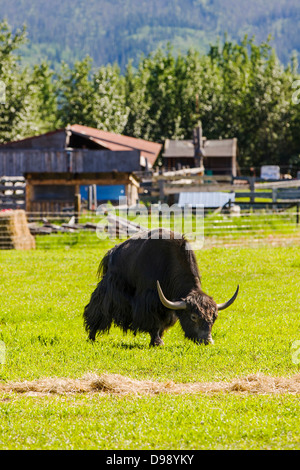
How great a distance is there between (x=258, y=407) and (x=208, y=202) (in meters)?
27.5

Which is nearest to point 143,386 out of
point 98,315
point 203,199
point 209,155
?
point 98,315

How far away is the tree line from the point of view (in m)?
63.9

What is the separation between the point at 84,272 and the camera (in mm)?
16234

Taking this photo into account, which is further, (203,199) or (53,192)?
(53,192)

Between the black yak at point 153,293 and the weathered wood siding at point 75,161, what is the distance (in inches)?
961

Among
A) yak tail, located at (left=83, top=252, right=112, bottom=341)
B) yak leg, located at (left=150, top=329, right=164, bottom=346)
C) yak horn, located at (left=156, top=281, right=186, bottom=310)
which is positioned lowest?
yak leg, located at (left=150, top=329, right=164, bottom=346)

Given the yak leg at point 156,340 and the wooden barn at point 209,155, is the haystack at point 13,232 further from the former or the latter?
the wooden barn at point 209,155

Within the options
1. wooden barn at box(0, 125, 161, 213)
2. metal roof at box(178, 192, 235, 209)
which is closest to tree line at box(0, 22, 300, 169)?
Answer: wooden barn at box(0, 125, 161, 213)

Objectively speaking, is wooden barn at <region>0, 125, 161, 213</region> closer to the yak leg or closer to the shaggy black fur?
the shaggy black fur

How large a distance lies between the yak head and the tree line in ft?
168

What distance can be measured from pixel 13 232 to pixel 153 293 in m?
12.6

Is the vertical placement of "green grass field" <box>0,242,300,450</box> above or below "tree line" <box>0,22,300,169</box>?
below

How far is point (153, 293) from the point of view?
9344 millimetres

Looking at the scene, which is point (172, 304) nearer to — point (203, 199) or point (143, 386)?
point (143, 386)
